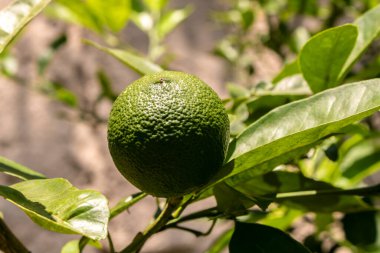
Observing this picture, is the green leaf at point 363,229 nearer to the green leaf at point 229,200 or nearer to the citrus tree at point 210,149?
the citrus tree at point 210,149

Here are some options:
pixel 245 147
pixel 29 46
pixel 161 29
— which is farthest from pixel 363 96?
pixel 29 46

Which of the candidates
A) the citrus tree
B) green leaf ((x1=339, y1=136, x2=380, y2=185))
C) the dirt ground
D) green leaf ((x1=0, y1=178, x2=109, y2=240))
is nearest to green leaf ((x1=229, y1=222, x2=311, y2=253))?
the citrus tree

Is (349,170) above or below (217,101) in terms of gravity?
below

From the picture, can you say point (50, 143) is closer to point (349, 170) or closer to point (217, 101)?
point (349, 170)

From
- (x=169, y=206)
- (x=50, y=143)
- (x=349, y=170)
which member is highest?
(x=169, y=206)

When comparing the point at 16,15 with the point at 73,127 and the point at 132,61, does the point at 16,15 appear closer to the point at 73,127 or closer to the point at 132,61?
the point at 132,61

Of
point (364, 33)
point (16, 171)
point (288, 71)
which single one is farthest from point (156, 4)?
point (16, 171)
